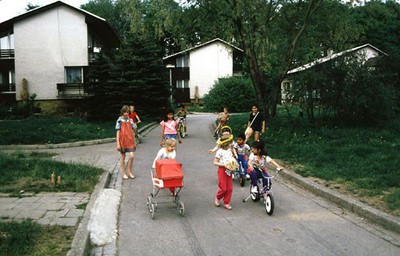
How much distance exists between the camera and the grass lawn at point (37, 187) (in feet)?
18.1

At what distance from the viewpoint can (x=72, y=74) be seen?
37594 mm

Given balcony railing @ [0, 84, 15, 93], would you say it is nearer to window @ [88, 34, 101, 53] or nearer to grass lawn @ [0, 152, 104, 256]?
window @ [88, 34, 101, 53]

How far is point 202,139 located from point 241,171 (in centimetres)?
991

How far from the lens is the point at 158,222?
A: 24.1 feet

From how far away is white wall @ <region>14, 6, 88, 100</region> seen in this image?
120ft

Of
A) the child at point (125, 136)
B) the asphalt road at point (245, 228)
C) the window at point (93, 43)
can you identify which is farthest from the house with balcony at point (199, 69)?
the asphalt road at point (245, 228)

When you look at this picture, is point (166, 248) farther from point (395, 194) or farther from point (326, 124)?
point (326, 124)

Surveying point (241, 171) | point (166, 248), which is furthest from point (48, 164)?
point (166, 248)

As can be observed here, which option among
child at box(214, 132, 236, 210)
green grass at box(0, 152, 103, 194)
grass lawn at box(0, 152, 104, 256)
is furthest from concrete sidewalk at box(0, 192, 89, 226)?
child at box(214, 132, 236, 210)

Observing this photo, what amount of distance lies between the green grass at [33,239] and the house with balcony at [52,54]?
31.3m

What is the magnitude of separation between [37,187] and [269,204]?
512cm

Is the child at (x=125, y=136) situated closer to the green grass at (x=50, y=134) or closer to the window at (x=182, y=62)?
the green grass at (x=50, y=134)

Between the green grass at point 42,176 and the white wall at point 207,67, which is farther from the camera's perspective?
the white wall at point 207,67

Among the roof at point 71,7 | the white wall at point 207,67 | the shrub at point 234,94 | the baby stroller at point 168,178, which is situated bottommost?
the baby stroller at point 168,178
